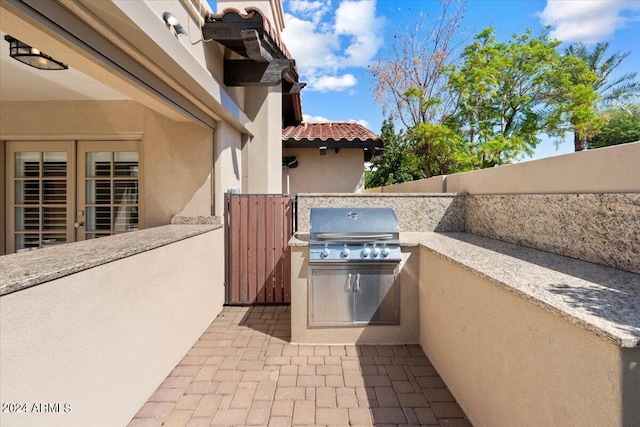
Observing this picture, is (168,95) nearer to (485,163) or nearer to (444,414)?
(444,414)

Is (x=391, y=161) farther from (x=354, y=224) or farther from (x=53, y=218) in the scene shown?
(x=53, y=218)

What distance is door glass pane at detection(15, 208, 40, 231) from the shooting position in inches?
224

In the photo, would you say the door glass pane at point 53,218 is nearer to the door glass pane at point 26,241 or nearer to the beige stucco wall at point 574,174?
the door glass pane at point 26,241

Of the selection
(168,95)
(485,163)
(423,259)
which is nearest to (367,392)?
(423,259)

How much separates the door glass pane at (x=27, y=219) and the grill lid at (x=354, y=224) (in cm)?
501

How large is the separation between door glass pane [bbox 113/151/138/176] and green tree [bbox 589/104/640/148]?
22.5 meters

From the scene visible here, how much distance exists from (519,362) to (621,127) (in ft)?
78.5

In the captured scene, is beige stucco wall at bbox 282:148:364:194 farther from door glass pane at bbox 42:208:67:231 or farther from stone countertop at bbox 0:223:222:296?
stone countertop at bbox 0:223:222:296

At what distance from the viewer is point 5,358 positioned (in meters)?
1.82

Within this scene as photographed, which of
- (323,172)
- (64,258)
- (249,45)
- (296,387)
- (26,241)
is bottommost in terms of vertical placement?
(296,387)

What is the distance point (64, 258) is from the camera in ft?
8.30

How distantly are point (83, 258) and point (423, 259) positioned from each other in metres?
3.75

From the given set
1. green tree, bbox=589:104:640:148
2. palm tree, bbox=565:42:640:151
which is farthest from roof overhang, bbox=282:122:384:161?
palm tree, bbox=565:42:640:151

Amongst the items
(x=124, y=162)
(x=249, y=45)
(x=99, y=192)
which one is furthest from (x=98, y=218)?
(x=249, y=45)
